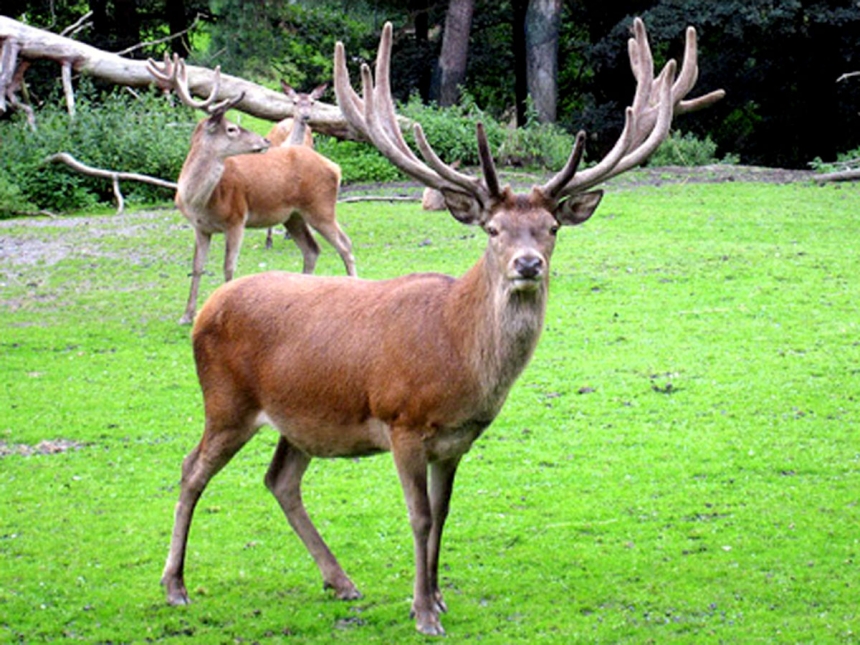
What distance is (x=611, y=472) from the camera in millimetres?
7902

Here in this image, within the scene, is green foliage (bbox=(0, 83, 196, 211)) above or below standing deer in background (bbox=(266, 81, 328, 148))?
below

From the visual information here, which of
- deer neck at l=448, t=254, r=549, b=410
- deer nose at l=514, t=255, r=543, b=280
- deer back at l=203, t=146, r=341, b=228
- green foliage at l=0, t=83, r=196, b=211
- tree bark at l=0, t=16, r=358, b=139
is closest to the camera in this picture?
deer nose at l=514, t=255, r=543, b=280

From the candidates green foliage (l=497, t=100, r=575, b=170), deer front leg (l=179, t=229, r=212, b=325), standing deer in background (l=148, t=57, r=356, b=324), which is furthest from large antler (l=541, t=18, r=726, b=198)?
green foliage (l=497, t=100, r=575, b=170)

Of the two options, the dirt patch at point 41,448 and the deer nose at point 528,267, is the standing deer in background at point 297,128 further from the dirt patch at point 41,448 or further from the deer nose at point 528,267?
the deer nose at point 528,267

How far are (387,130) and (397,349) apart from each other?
1.23 metres

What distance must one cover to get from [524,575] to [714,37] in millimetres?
22972

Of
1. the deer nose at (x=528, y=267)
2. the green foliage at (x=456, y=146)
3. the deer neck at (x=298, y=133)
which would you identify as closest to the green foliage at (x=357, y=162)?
the green foliage at (x=456, y=146)

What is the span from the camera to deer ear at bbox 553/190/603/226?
5.79 m

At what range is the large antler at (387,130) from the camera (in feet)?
18.7

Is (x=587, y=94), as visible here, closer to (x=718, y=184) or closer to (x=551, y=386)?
(x=718, y=184)

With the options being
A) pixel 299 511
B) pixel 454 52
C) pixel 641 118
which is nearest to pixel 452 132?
pixel 454 52

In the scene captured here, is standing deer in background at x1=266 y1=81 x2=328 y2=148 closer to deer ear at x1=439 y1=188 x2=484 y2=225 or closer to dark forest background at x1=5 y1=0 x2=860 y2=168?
dark forest background at x1=5 y1=0 x2=860 y2=168

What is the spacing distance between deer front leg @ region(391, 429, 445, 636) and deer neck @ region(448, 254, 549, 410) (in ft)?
1.25

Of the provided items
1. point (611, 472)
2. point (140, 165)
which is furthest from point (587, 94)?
point (611, 472)
